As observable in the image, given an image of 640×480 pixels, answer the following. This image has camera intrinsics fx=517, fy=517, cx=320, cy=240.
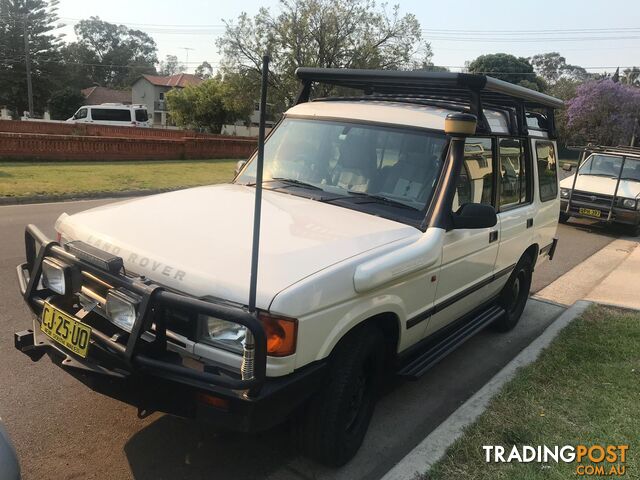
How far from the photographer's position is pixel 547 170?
538 cm

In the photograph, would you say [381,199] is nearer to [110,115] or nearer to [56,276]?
[56,276]

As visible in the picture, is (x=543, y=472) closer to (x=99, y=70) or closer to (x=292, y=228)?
(x=292, y=228)

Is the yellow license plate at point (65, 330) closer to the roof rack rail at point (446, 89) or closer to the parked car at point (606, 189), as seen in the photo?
the roof rack rail at point (446, 89)

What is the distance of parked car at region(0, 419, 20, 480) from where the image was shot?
1911 millimetres

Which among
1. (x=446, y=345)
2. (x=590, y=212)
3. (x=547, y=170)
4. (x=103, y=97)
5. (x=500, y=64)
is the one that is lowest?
(x=590, y=212)

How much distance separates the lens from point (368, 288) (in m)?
2.59

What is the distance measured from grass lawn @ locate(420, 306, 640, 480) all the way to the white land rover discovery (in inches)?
20.9

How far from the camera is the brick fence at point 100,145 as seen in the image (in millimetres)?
16578

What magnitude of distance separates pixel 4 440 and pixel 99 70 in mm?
111099

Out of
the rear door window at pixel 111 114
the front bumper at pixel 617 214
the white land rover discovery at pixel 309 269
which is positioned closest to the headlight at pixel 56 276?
the white land rover discovery at pixel 309 269

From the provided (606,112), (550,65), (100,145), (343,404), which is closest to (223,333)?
(343,404)

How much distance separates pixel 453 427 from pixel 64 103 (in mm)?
61444

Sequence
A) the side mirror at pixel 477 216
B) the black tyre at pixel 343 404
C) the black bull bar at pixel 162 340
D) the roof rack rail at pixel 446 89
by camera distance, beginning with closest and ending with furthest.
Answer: the black bull bar at pixel 162 340
the black tyre at pixel 343 404
the side mirror at pixel 477 216
the roof rack rail at pixel 446 89

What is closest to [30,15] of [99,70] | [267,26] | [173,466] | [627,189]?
[267,26]
